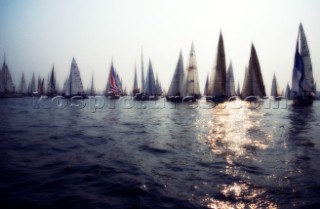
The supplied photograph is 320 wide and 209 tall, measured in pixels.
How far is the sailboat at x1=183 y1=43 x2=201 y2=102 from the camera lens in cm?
6094

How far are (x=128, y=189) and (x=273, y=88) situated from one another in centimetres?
10894

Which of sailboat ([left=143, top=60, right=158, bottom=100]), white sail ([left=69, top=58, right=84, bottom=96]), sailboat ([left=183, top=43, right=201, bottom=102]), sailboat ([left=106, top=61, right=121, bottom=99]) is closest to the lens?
A: sailboat ([left=183, top=43, right=201, bottom=102])

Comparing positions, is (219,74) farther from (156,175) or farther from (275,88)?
(275,88)

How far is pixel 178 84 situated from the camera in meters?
61.1

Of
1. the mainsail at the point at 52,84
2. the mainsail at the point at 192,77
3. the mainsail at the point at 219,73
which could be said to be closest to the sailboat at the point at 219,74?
the mainsail at the point at 219,73

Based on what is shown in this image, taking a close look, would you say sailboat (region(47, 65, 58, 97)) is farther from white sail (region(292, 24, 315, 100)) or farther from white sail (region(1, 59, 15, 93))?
white sail (region(292, 24, 315, 100))

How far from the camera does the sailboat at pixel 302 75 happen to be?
1869 inches

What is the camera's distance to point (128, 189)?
19.6 feet

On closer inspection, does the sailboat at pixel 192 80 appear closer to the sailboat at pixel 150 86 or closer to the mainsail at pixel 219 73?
the mainsail at pixel 219 73

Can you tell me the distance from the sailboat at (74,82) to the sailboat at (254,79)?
51891 millimetres

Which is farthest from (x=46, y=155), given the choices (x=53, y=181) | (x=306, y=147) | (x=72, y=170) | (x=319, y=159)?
(x=306, y=147)

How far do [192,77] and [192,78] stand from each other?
0.27 metres

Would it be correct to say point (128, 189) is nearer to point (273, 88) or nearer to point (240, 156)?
point (240, 156)

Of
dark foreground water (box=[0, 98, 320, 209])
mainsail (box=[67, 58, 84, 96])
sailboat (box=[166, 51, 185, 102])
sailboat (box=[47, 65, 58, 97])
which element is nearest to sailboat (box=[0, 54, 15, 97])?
sailboat (box=[47, 65, 58, 97])
